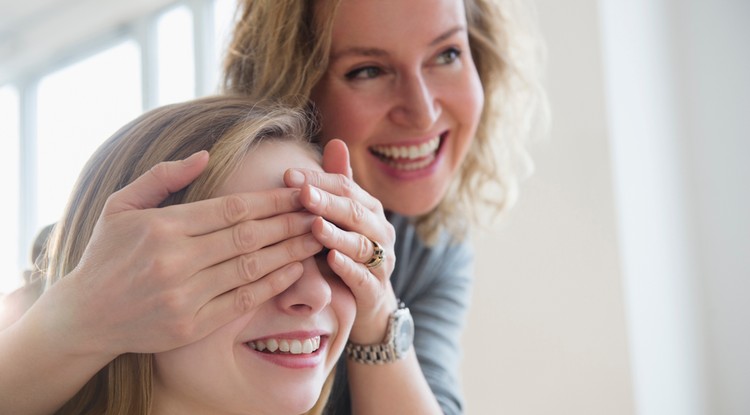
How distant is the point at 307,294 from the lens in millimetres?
1031

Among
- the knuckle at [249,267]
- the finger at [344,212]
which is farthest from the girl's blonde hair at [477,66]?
the knuckle at [249,267]

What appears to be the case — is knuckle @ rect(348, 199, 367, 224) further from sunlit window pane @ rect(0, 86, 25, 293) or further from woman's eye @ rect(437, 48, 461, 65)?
sunlit window pane @ rect(0, 86, 25, 293)

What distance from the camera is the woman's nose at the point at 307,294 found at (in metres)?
1.03

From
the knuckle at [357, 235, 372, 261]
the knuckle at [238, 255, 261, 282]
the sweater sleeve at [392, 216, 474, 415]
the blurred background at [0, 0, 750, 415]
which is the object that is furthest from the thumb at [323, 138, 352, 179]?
the blurred background at [0, 0, 750, 415]

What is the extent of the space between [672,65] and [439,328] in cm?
165

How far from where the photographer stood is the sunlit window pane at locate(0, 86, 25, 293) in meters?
3.89

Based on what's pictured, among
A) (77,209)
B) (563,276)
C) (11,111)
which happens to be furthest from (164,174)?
(11,111)

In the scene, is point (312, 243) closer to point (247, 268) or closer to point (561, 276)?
point (247, 268)

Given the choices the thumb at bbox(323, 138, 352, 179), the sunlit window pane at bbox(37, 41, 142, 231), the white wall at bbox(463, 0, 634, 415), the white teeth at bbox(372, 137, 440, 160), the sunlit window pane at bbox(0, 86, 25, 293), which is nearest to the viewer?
the thumb at bbox(323, 138, 352, 179)

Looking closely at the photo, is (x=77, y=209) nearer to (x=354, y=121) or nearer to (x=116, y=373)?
(x=116, y=373)

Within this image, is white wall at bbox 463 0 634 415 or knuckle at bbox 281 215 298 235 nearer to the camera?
knuckle at bbox 281 215 298 235

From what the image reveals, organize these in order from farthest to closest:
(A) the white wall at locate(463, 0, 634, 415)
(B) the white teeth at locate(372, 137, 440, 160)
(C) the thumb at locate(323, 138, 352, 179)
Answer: (A) the white wall at locate(463, 0, 634, 415)
(B) the white teeth at locate(372, 137, 440, 160)
(C) the thumb at locate(323, 138, 352, 179)

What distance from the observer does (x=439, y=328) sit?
164 centimetres

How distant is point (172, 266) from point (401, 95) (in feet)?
2.06
